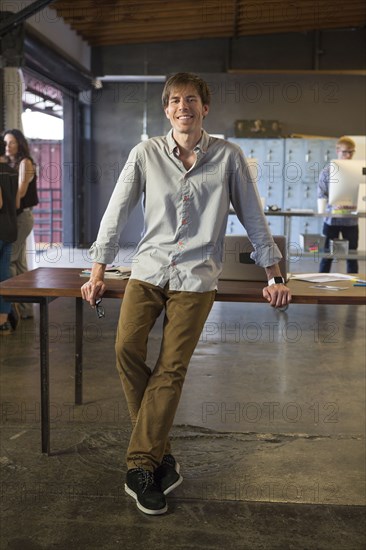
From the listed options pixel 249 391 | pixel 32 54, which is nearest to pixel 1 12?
pixel 32 54

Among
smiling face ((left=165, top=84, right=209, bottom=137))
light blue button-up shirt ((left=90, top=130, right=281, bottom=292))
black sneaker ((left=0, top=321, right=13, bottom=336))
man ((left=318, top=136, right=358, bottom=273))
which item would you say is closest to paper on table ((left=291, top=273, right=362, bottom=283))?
light blue button-up shirt ((left=90, top=130, right=281, bottom=292))

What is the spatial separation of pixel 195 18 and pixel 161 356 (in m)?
9.20

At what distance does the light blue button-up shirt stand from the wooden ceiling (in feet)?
24.1

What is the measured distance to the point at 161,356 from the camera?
Answer: 244cm

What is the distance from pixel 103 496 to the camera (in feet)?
8.09

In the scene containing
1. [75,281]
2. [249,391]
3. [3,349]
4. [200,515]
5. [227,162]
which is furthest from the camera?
[3,349]

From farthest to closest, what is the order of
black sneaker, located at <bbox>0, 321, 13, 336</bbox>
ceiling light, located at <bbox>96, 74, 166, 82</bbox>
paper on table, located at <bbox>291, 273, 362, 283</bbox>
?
ceiling light, located at <bbox>96, 74, 166, 82</bbox> → black sneaker, located at <bbox>0, 321, 13, 336</bbox> → paper on table, located at <bbox>291, 273, 362, 283</bbox>

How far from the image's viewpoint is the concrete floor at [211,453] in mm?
2229

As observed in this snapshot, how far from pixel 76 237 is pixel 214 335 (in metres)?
7.38

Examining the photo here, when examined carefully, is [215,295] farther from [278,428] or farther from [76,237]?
[76,237]

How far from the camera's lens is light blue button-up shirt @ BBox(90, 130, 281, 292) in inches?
95.4

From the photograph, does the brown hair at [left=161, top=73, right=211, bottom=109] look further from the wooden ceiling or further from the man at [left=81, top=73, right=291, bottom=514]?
the wooden ceiling

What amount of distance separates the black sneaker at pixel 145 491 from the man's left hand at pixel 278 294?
2.59ft

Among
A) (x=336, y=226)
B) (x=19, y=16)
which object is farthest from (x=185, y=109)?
(x=19, y=16)
